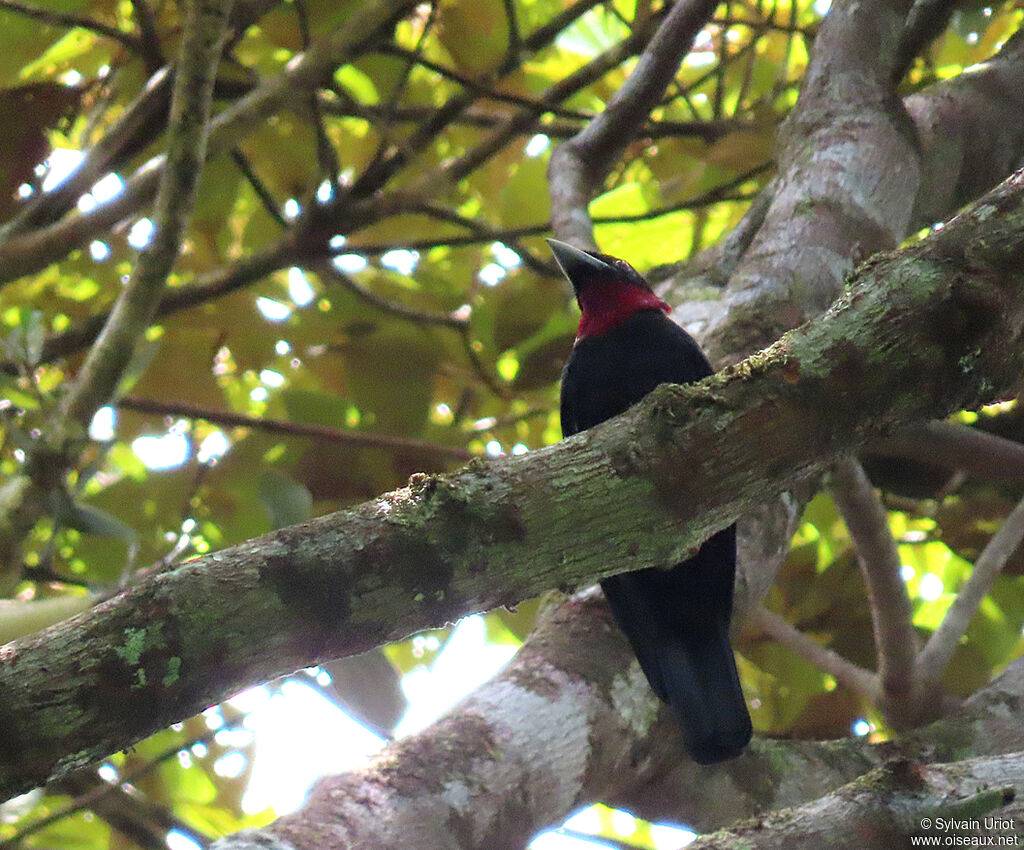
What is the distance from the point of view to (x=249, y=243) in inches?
157

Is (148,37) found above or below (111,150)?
above

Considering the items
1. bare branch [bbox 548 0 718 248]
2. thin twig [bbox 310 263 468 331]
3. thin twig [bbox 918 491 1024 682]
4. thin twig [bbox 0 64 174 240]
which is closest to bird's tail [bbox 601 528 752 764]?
thin twig [bbox 918 491 1024 682]

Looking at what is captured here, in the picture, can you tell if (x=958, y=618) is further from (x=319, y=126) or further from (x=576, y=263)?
(x=319, y=126)

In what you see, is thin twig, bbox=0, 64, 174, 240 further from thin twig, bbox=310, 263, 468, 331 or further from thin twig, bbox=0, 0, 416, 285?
thin twig, bbox=310, 263, 468, 331

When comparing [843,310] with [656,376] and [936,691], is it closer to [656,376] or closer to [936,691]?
[656,376]

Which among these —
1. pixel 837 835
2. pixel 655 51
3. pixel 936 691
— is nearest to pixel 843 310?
pixel 837 835

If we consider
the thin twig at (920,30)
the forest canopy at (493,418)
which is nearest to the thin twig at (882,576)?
the forest canopy at (493,418)

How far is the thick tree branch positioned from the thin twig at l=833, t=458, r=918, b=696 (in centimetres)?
127

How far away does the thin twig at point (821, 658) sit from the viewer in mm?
2766

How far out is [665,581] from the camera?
2.36 m

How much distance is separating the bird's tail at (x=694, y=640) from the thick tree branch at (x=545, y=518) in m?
0.69

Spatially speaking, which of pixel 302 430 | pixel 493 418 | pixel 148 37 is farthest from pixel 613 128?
pixel 148 37

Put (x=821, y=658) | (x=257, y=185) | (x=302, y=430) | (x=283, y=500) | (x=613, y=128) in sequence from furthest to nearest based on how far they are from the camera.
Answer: (x=257, y=185), (x=613, y=128), (x=302, y=430), (x=821, y=658), (x=283, y=500)

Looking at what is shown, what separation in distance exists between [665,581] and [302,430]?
3.81 feet
